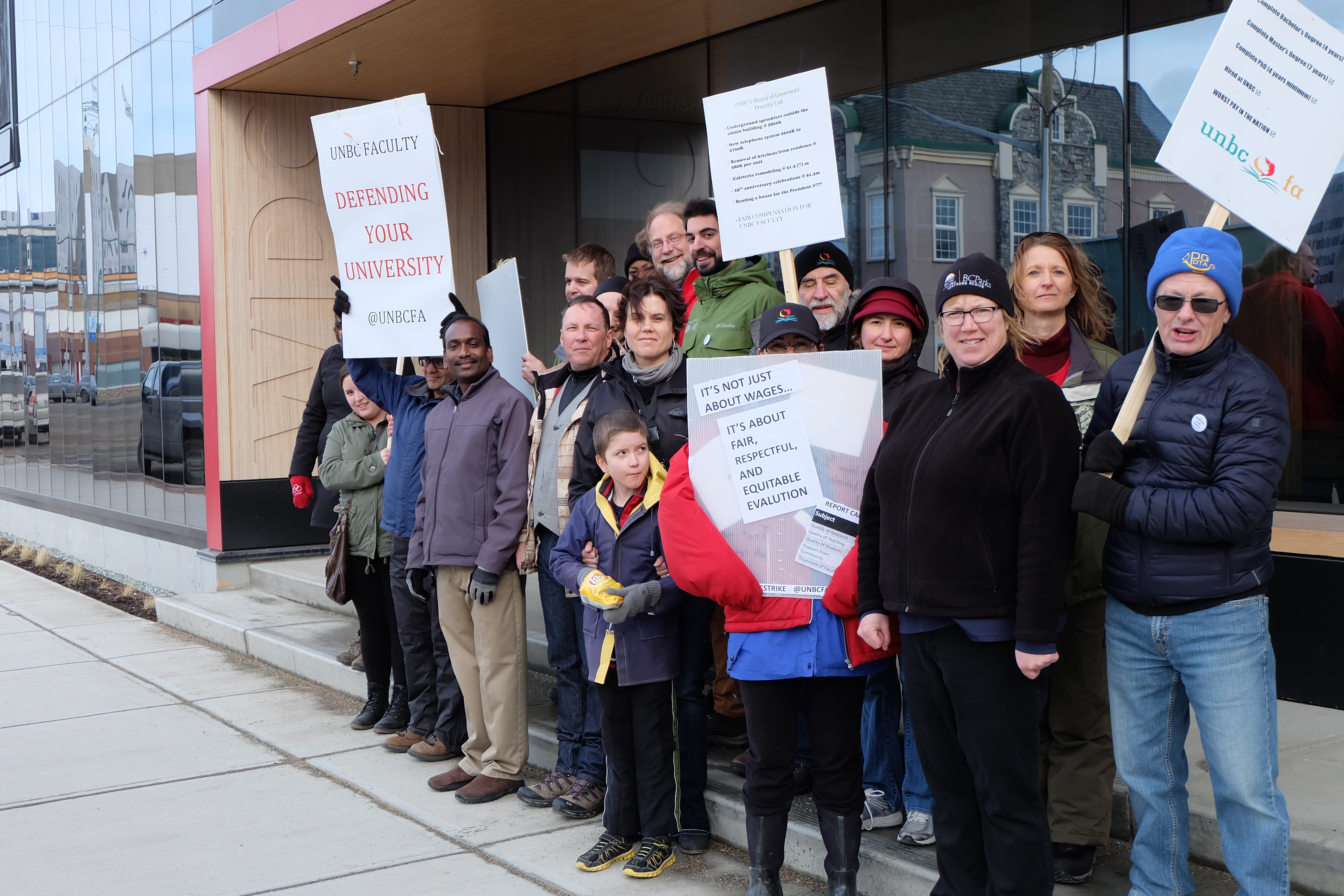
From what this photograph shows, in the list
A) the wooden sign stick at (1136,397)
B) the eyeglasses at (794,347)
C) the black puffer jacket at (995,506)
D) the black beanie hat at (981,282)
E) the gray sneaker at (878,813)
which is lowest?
the gray sneaker at (878,813)

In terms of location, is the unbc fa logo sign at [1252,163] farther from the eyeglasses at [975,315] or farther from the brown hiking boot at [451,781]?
the brown hiking boot at [451,781]

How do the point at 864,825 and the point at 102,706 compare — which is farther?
the point at 102,706

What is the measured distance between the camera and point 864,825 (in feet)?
14.1

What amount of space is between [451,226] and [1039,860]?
8.97 m

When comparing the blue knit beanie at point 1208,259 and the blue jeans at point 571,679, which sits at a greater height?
the blue knit beanie at point 1208,259

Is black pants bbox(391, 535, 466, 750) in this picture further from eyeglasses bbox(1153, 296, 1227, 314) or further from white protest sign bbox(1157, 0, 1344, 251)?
white protest sign bbox(1157, 0, 1344, 251)

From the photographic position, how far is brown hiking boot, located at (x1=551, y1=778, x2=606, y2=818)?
5008 millimetres

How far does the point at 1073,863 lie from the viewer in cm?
371

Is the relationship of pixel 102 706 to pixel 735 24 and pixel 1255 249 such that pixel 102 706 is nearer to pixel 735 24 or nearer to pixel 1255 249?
pixel 735 24

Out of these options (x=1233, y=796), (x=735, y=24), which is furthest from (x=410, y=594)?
(x=735, y=24)

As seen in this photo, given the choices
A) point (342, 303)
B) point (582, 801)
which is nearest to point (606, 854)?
point (582, 801)

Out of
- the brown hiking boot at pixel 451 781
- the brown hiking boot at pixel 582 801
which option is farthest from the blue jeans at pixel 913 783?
the brown hiking boot at pixel 451 781

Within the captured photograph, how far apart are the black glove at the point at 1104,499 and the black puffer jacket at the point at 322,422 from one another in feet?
15.0

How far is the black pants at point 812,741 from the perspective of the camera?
3.80 meters
